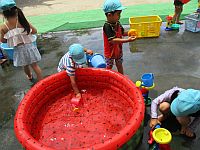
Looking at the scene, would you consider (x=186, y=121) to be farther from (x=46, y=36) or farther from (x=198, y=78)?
(x=46, y=36)

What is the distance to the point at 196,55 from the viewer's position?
469 centimetres

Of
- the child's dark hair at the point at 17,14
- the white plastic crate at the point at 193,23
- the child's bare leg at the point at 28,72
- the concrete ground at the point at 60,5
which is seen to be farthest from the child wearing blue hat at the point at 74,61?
the concrete ground at the point at 60,5

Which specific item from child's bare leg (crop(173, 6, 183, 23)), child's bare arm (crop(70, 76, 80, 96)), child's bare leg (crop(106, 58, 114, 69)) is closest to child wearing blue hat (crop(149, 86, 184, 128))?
child's bare leg (crop(106, 58, 114, 69))

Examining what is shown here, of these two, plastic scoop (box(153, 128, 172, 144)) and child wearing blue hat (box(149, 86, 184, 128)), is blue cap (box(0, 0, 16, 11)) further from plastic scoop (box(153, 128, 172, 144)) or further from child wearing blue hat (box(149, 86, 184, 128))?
plastic scoop (box(153, 128, 172, 144))

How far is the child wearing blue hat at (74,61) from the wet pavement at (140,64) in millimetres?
1098

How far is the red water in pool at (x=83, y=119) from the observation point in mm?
3076

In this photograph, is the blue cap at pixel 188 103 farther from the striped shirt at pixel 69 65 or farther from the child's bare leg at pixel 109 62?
the striped shirt at pixel 69 65

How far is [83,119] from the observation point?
3379 millimetres

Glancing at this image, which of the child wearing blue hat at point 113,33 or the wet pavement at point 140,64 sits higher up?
the child wearing blue hat at point 113,33

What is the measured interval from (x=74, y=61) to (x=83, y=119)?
2.77ft

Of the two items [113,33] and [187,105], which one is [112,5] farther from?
[187,105]

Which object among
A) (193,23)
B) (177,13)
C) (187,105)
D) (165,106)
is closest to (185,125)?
(165,106)

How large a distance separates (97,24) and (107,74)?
342cm

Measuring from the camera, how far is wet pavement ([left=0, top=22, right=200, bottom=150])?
3.51 m
